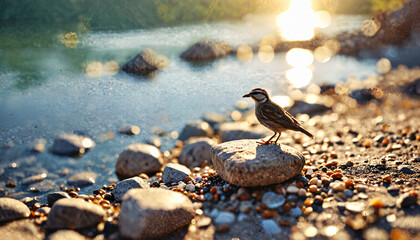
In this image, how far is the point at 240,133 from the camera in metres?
8.45

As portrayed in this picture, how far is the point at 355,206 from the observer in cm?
398

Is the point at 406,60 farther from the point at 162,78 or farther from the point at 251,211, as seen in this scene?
the point at 251,211

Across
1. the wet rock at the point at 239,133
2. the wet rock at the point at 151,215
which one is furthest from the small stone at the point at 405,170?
the wet rock at the point at 239,133

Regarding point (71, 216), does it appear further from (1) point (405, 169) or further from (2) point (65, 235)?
(1) point (405, 169)

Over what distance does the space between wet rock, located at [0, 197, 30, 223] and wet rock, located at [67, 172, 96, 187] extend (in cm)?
226

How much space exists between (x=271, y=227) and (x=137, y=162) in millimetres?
4061

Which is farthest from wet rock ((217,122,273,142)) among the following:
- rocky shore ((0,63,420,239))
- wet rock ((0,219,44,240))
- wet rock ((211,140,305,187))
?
wet rock ((0,219,44,240))

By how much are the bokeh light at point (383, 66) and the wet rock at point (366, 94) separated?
3721 millimetres

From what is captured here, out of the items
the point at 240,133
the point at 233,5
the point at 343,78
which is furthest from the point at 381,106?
the point at 233,5

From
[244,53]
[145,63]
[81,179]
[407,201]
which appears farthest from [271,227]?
[244,53]

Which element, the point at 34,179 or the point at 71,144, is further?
the point at 71,144

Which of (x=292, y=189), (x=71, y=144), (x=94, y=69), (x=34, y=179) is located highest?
→ (x=94, y=69)

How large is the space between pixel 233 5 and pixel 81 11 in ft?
19.6

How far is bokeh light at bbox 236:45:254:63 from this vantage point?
52.3ft
